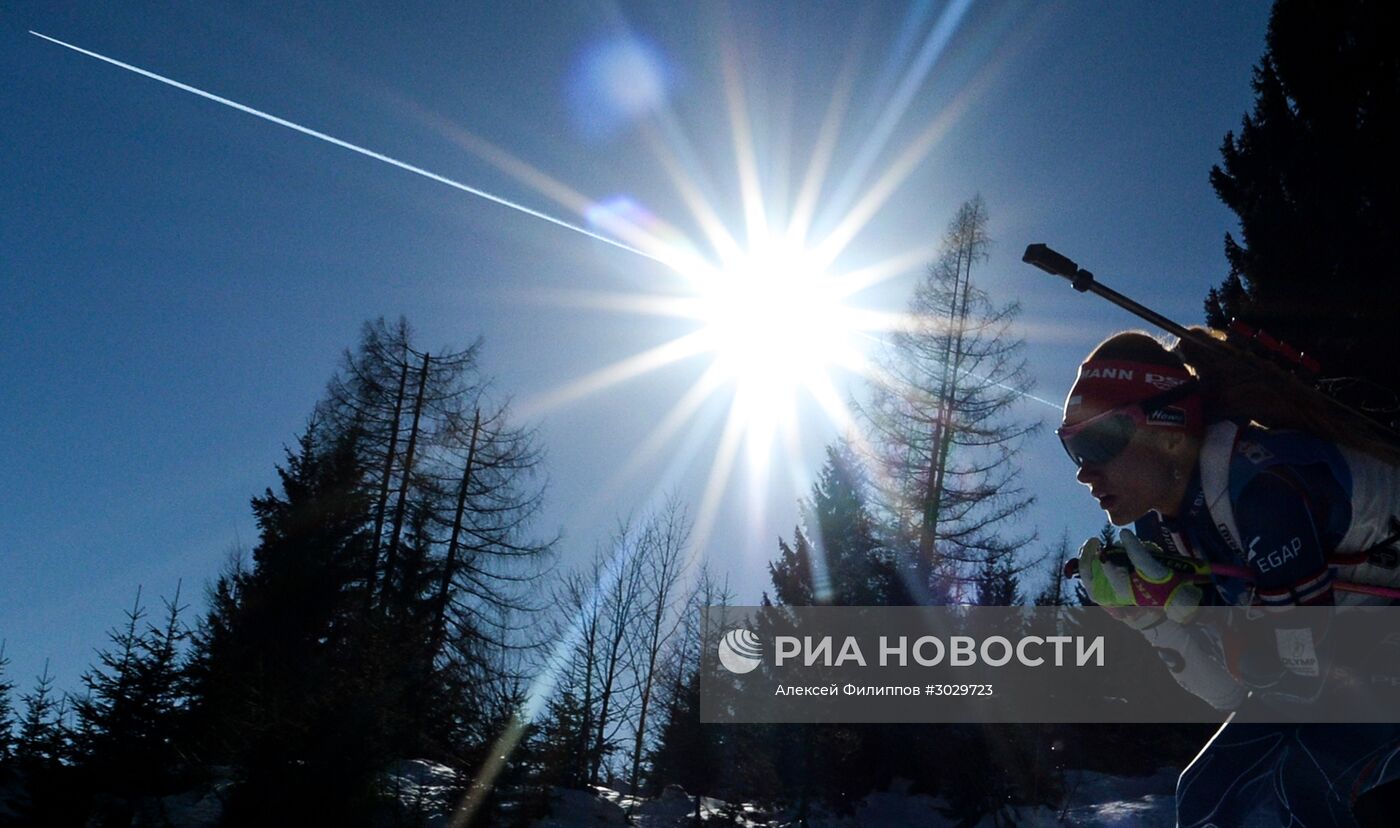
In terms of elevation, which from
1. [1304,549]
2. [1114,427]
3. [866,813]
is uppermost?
[866,813]

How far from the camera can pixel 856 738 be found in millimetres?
18641

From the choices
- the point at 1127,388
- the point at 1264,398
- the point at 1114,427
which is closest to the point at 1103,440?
the point at 1114,427

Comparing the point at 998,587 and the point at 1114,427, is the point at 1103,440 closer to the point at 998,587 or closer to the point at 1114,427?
the point at 1114,427

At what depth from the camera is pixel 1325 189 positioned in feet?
38.4

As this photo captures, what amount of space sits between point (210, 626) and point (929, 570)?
52.7ft

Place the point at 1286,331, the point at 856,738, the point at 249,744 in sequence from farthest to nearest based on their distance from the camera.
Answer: the point at 856,738, the point at 249,744, the point at 1286,331

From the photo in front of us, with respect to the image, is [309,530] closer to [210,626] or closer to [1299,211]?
[210,626]

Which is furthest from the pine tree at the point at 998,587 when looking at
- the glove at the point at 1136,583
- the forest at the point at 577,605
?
the glove at the point at 1136,583

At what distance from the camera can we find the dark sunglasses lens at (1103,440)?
245 cm

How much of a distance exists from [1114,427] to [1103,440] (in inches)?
1.7

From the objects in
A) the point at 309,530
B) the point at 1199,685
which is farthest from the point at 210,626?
the point at 1199,685

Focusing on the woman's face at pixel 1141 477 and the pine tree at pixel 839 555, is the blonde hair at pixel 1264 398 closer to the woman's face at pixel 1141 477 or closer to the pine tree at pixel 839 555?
the woman's face at pixel 1141 477

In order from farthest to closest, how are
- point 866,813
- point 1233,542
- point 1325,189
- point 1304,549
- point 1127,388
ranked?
point 866,813
point 1325,189
point 1127,388
point 1233,542
point 1304,549

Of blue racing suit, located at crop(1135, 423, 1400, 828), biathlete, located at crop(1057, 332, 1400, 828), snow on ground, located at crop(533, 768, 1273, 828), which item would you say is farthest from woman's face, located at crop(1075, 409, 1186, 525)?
snow on ground, located at crop(533, 768, 1273, 828)
